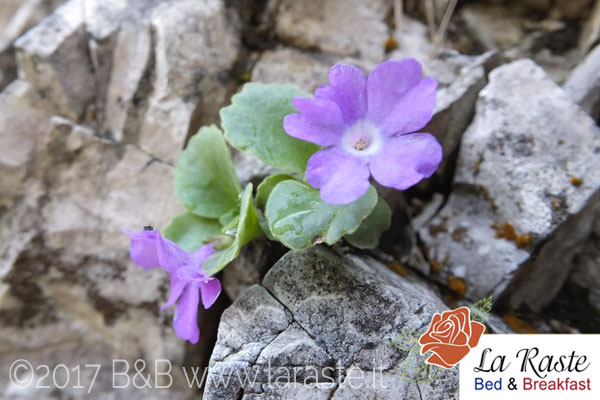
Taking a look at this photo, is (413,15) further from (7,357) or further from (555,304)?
(7,357)

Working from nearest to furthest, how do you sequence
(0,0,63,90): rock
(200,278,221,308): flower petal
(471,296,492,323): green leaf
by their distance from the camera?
(200,278,221,308): flower petal → (471,296,492,323): green leaf → (0,0,63,90): rock

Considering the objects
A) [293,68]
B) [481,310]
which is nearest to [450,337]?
[481,310]

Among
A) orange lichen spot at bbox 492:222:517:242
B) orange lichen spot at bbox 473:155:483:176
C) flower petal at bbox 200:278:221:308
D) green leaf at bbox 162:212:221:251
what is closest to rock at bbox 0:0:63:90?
green leaf at bbox 162:212:221:251

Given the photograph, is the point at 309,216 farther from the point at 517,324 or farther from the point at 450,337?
the point at 517,324

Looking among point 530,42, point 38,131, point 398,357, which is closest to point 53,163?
point 38,131

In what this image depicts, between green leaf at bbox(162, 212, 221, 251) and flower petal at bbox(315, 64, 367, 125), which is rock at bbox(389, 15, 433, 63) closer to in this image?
flower petal at bbox(315, 64, 367, 125)

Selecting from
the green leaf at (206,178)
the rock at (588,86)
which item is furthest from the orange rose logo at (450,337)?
the rock at (588,86)
